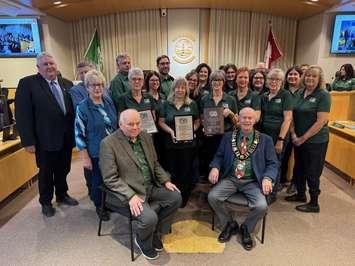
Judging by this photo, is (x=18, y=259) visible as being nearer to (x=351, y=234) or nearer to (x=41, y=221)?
(x=41, y=221)

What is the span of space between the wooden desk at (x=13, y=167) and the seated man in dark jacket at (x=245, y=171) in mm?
2422

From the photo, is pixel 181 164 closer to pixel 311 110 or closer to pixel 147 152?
pixel 147 152

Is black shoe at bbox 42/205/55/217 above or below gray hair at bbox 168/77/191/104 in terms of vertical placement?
below

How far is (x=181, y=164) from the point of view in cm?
295

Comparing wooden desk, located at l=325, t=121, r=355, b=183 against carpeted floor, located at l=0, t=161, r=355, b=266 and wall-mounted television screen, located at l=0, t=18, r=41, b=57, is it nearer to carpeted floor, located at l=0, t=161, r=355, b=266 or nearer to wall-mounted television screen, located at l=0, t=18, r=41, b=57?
carpeted floor, located at l=0, t=161, r=355, b=266

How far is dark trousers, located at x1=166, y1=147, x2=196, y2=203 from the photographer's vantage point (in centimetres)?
292

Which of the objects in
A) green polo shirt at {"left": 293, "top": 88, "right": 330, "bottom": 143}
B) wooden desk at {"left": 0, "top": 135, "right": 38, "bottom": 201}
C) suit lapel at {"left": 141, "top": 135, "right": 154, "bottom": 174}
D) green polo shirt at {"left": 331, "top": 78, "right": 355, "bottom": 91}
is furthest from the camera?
green polo shirt at {"left": 331, "top": 78, "right": 355, "bottom": 91}

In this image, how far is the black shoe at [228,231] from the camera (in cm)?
252

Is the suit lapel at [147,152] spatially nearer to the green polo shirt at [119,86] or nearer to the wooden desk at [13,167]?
the green polo shirt at [119,86]

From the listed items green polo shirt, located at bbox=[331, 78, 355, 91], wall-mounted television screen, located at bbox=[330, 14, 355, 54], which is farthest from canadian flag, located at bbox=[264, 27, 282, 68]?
green polo shirt, located at bbox=[331, 78, 355, 91]

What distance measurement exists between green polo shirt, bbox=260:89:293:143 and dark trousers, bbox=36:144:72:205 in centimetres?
225

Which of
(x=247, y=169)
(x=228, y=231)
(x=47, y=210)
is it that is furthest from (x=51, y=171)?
(x=247, y=169)

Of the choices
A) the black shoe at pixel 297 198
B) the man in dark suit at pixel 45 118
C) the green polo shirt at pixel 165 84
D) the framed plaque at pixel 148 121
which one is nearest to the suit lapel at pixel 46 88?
the man in dark suit at pixel 45 118

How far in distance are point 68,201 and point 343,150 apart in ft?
12.5
